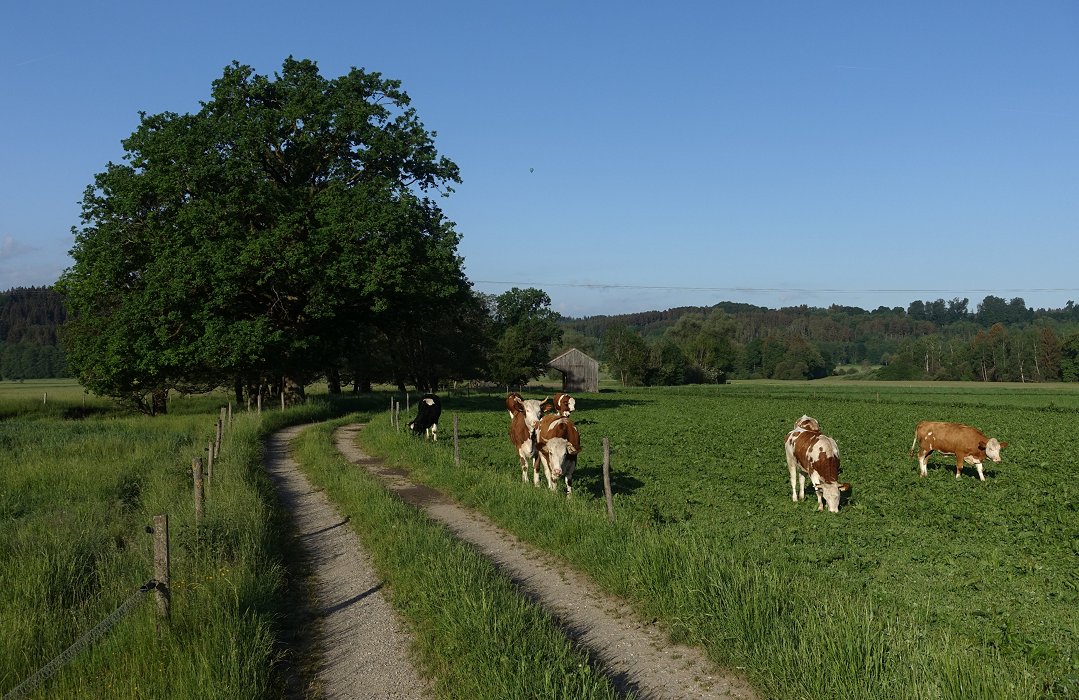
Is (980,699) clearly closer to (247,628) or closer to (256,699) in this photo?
(256,699)

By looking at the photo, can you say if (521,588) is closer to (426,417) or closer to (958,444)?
(958,444)

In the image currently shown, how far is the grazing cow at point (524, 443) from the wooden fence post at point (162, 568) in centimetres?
913

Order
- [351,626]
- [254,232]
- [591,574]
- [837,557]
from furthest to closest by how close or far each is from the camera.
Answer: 1. [254,232]
2. [837,557]
3. [591,574]
4. [351,626]

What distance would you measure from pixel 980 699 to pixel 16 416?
50.8 meters

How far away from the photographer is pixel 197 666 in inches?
256

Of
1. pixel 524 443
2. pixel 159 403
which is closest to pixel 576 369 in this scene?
pixel 159 403

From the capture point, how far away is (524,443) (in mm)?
17828

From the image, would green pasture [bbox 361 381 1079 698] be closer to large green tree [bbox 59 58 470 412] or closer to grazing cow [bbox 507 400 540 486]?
grazing cow [bbox 507 400 540 486]

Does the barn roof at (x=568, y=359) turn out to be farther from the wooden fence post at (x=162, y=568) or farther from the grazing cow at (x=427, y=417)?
the wooden fence post at (x=162, y=568)

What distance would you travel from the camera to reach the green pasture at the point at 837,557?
623cm

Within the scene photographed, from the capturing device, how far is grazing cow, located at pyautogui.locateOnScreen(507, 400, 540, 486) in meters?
17.2

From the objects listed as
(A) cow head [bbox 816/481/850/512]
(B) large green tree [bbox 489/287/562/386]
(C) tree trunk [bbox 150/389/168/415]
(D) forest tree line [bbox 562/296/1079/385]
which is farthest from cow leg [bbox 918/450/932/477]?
(D) forest tree line [bbox 562/296/1079/385]

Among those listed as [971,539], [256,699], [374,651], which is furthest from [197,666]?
[971,539]

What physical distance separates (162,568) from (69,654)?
1.20 m
